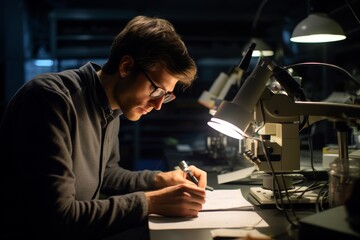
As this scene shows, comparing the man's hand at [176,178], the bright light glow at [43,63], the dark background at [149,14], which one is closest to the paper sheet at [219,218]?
the man's hand at [176,178]

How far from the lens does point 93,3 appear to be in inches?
227

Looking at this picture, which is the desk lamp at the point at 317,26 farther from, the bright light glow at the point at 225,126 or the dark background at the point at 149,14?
the dark background at the point at 149,14

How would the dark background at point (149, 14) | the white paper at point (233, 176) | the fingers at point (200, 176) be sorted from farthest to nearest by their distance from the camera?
the dark background at point (149, 14) < the white paper at point (233, 176) < the fingers at point (200, 176)

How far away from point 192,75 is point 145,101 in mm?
202

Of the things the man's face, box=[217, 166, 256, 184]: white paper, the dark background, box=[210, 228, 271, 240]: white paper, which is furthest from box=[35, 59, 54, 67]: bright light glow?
box=[210, 228, 271, 240]: white paper

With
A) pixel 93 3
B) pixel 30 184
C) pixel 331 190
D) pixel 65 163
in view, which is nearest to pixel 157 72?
pixel 65 163

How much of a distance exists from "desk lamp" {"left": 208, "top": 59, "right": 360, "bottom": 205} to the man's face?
30 centimetres

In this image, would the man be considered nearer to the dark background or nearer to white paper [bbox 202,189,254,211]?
white paper [bbox 202,189,254,211]

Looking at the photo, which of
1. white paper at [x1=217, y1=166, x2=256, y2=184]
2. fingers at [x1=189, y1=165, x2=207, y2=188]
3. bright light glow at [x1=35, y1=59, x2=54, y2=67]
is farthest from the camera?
bright light glow at [x1=35, y1=59, x2=54, y2=67]

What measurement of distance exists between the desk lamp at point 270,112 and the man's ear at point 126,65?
0.39 metres

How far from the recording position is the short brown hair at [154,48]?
4.43 ft

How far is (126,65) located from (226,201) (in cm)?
61

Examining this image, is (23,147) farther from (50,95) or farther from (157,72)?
(157,72)

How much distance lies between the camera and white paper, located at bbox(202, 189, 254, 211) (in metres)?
1.30
